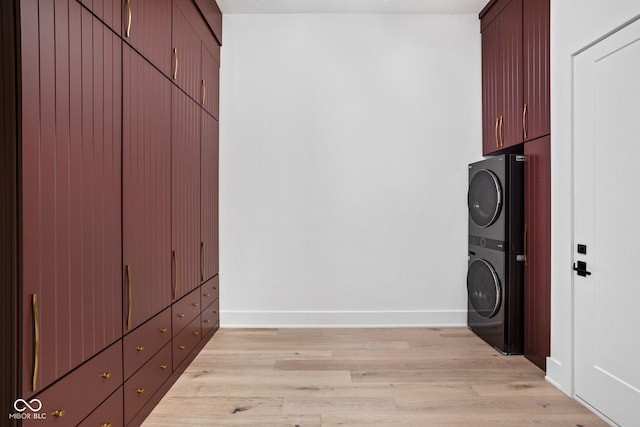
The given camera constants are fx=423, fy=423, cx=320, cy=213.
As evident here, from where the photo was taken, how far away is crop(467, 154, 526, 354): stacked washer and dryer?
310cm

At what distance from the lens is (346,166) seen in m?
3.92

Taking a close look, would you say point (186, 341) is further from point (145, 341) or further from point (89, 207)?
point (89, 207)

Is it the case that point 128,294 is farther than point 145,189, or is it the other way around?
point 145,189

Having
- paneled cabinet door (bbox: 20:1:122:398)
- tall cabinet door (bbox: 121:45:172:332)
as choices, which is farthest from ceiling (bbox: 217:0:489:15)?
paneled cabinet door (bbox: 20:1:122:398)

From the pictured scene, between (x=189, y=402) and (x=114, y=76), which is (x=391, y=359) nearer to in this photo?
(x=189, y=402)

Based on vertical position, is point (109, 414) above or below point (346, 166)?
below

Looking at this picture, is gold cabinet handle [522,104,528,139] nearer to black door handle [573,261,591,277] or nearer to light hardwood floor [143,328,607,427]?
black door handle [573,261,591,277]

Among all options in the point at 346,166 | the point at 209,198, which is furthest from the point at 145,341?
the point at 346,166

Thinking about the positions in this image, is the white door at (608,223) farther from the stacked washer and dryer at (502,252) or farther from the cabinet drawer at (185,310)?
the cabinet drawer at (185,310)

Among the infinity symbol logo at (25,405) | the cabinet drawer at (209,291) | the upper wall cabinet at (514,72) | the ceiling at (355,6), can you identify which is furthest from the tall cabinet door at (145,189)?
the upper wall cabinet at (514,72)

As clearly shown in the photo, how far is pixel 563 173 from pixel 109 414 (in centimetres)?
271

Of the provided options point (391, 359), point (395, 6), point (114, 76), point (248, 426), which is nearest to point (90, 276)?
point (114, 76)

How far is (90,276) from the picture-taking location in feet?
5.41

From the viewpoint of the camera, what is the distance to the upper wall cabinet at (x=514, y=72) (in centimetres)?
286
